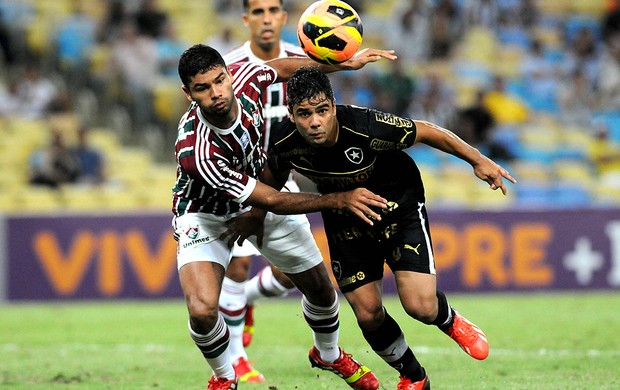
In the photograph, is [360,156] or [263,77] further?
[263,77]

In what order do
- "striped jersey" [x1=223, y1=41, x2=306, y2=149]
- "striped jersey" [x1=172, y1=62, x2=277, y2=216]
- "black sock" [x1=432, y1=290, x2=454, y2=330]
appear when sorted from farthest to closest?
"striped jersey" [x1=223, y1=41, x2=306, y2=149], "black sock" [x1=432, y1=290, x2=454, y2=330], "striped jersey" [x1=172, y1=62, x2=277, y2=216]

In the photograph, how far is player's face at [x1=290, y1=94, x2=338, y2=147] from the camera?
6461 mm

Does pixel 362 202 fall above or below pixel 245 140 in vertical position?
below

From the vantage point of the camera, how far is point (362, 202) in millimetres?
6461

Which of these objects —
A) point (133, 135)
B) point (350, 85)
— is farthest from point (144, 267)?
point (350, 85)

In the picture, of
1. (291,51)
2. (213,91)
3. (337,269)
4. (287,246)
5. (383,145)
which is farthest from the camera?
(291,51)

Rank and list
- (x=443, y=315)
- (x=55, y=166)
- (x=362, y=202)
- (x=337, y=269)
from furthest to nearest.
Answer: (x=55, y=166)
(x=337, y=269)
(x=443, y=315)
(x=362, y=202)

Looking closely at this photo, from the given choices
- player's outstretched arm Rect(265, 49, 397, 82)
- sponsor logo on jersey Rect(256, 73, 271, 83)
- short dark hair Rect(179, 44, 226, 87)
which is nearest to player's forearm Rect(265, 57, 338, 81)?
player's outstretched arm Rect(265, 49, 397, 82)

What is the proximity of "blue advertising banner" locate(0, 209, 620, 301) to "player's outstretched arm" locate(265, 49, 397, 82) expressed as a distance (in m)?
7.17

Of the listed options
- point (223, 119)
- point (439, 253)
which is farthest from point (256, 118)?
point (439, 253)

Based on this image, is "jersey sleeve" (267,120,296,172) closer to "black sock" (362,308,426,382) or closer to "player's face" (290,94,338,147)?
"player's face" (290,94,338,147)

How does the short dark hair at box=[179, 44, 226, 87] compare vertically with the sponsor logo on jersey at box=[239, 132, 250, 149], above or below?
above

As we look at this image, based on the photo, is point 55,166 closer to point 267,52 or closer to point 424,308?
point 267,52

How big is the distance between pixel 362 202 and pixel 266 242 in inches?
43.7
